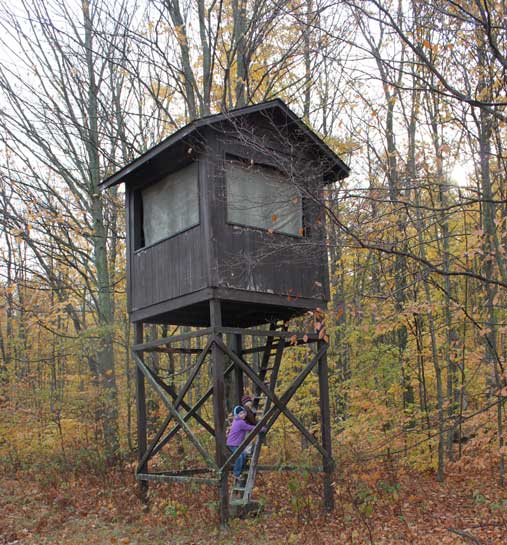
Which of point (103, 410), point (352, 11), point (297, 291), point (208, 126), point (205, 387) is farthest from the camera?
point (205, 387)

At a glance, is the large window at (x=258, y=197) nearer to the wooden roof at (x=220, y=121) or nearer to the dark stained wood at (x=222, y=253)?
the dark stained wood at (x=222, y=253)

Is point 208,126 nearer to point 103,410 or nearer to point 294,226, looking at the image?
point 294,226

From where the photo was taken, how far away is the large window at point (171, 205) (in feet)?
35.7

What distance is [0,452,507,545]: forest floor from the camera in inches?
361

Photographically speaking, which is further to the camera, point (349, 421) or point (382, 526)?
point (349, 421)

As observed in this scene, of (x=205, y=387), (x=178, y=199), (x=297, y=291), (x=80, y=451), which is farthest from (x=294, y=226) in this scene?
(x=205, y=387)

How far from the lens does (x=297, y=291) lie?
11.2 metres

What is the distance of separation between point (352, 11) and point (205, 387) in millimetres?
17984

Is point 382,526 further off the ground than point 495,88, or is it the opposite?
point 495,88

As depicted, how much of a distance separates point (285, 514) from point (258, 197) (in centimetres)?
546

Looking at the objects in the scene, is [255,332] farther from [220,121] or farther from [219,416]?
[220,121]

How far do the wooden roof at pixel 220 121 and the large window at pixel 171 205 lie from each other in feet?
1.74

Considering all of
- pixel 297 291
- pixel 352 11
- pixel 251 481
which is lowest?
pixel 251 481

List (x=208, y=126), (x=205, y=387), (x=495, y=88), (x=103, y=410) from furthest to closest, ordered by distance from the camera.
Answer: (x=205, y=387)
(x=103, y=410)
(x=208, y=126)
(x=495, y=88)
